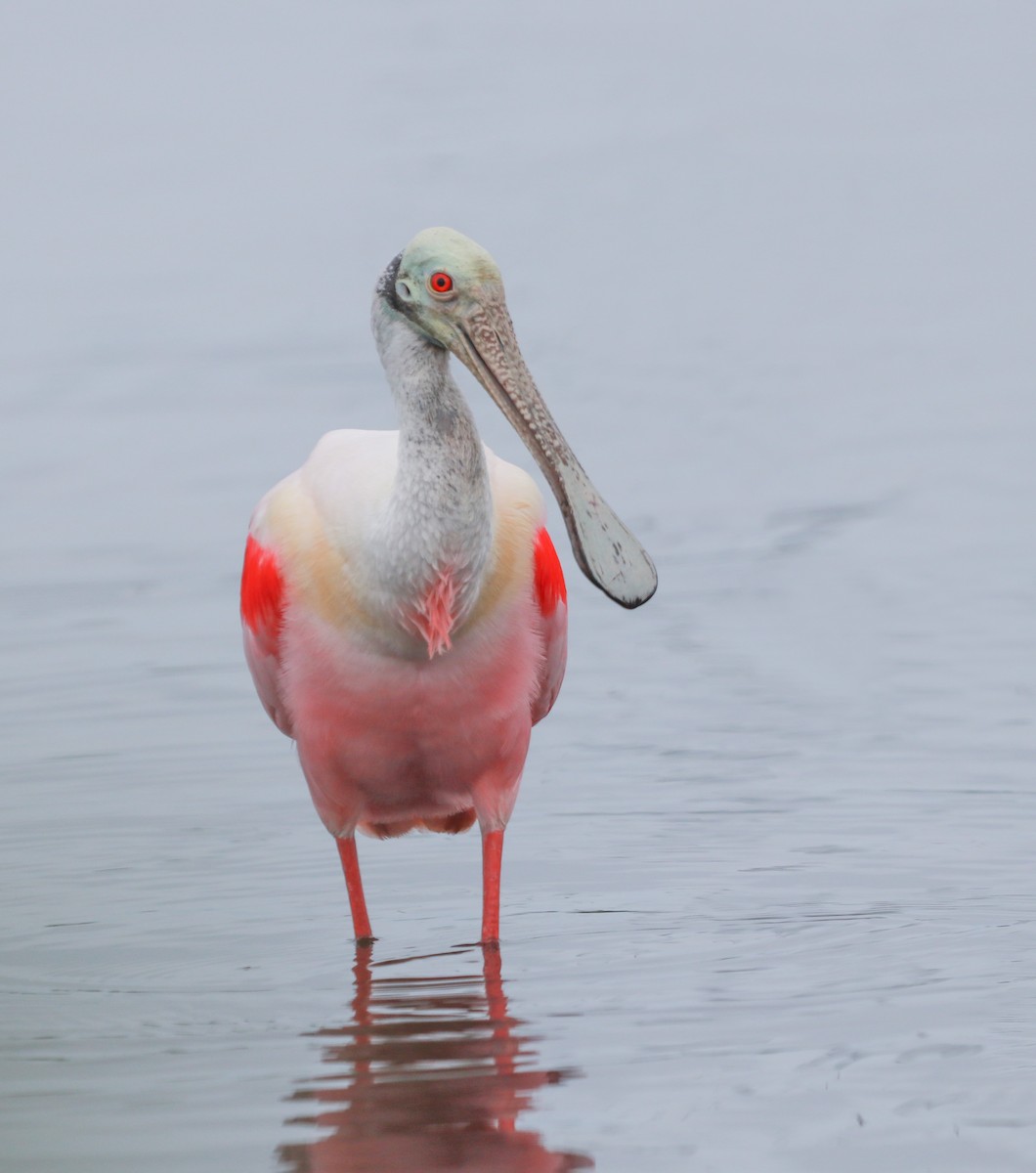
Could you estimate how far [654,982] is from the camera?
6.80m

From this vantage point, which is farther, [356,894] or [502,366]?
[356,894]

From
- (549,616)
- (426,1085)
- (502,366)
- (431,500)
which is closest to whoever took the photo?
(426,1085)

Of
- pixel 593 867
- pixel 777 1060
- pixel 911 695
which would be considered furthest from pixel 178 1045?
pixel 911 695

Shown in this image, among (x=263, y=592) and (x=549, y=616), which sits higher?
(x=263, y=592)

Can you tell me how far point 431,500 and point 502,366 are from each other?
406 millimetres

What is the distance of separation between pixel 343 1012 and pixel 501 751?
0.96 metres

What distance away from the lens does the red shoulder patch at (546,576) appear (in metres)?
7.27

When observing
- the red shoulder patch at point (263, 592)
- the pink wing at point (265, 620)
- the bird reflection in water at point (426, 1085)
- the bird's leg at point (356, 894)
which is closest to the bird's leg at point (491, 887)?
the bird reflection in water at point (426, 1085)

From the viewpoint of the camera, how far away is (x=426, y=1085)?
596cm

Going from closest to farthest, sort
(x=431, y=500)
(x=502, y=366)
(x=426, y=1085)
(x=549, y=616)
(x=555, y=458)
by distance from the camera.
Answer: (x=426, y=1085)
(x=431, y=500)
(x=502, y=366)
(x=555, y=458)
(x=549, y=616)

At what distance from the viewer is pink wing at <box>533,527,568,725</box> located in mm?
7293

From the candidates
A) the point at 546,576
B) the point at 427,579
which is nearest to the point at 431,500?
the point at 427,579

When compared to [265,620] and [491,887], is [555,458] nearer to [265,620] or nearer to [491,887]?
[265,620]

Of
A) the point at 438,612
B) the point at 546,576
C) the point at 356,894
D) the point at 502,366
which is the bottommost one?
the point at 356,894
